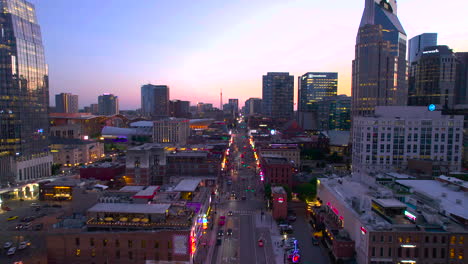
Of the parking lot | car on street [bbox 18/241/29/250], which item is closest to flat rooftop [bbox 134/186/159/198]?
the parking lot

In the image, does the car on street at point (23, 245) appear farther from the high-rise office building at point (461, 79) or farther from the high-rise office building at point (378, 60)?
the high-rise office building at point (461, 79)

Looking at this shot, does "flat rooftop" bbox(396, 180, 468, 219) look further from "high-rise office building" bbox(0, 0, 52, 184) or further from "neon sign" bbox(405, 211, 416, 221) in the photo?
"high-rise office building" bbox(0, 0, 52, 184)

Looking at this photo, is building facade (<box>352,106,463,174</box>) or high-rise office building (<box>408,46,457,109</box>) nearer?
building facade (<box>352,106,463,174</box>)

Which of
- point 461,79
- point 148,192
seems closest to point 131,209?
point 148,192

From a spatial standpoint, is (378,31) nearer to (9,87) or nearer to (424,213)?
(424,213)

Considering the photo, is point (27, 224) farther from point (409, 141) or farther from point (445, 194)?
point (409, 141)

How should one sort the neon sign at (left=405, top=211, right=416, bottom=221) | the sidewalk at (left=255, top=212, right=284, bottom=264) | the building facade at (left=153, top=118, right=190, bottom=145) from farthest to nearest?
1. the building facade at (left=153, top=118, right=190, bottom=145)
2. the sidewalk at (left=255, top=212, right=284, bottom=264)
3. the neon sign at (left=405, top=211, right=416, bottom=221)

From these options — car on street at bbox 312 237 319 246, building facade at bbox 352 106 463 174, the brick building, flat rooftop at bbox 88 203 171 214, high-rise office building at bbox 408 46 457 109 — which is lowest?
car on street at bbox 312 237 319 246
